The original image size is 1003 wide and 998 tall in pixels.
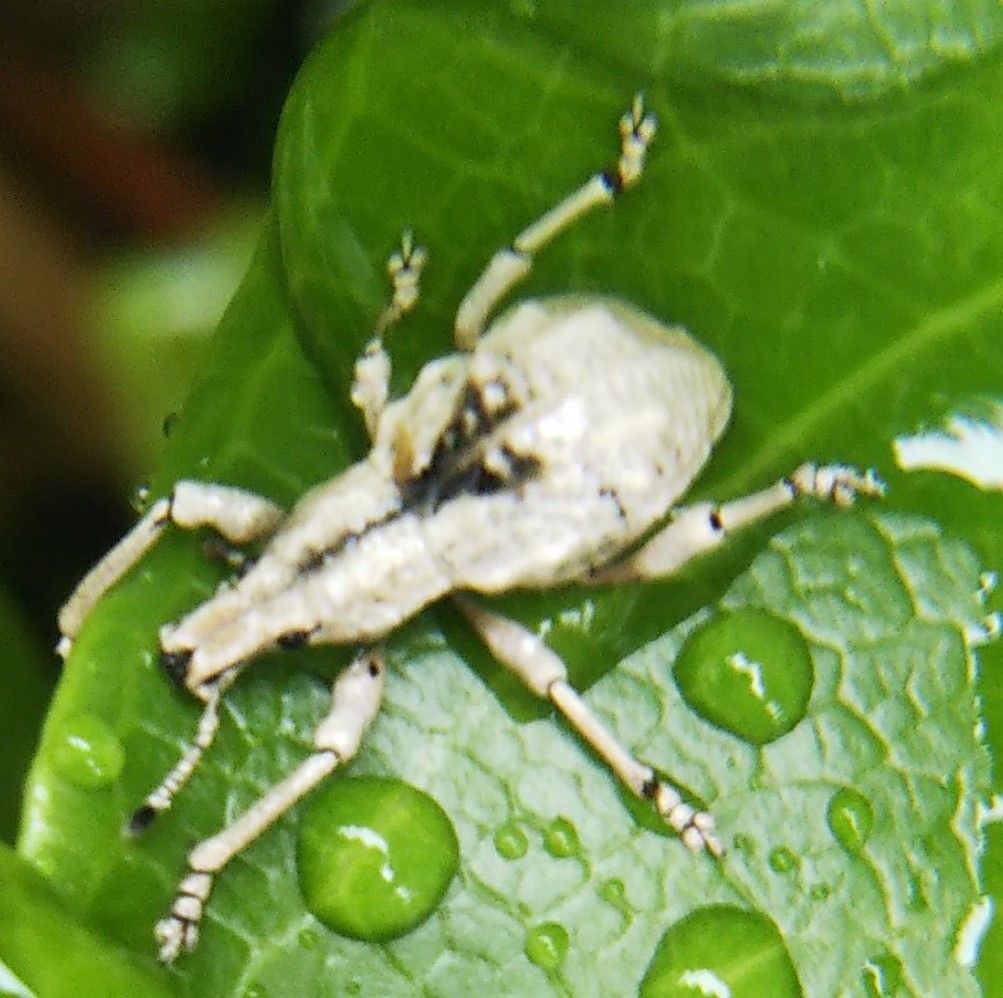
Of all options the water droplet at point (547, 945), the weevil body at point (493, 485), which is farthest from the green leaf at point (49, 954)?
the water droplet at point (547, 945)

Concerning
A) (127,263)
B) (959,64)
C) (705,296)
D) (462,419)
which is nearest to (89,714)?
(462,419)

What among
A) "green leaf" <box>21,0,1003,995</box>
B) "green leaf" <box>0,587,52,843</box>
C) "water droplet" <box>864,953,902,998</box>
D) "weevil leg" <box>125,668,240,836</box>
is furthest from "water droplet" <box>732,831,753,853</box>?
"green leaf" <box>0,587,52,843</box>

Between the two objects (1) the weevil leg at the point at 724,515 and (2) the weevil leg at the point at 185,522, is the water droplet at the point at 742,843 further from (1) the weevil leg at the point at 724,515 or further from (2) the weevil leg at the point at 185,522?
(2) the weevil leg at the point at 185,522

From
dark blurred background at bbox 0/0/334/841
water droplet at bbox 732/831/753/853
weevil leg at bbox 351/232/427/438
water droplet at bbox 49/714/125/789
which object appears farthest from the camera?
dark blurred background at bbox 0/0/334/841

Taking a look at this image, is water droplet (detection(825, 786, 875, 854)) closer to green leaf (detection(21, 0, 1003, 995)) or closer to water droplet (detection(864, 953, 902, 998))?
green leaf (detection(21, 0, 1003, 995))

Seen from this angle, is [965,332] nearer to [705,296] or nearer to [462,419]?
[705,296]

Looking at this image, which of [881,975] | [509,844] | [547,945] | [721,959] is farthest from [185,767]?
[881,975]
